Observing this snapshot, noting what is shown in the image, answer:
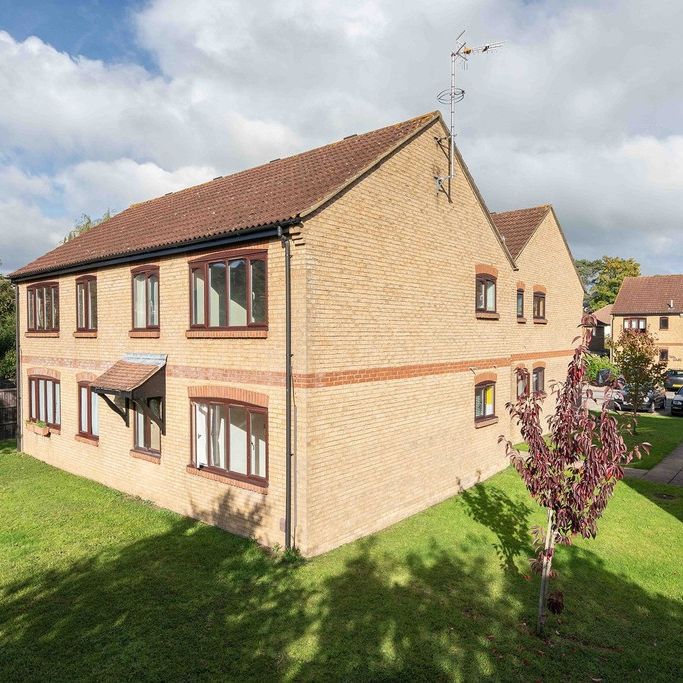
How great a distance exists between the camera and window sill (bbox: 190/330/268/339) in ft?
30.8

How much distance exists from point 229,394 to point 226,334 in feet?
3.80

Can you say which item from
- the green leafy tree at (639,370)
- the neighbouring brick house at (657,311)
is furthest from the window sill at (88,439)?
the neighbouring brick house at (657,311)

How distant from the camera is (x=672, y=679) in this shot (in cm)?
604

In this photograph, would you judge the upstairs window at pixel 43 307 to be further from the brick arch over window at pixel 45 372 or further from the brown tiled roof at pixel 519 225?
the brown tiled roof at pixel 519 225

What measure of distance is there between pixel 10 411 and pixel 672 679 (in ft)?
68.1

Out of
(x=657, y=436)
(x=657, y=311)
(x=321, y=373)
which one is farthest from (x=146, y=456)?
(x=657, y=311)

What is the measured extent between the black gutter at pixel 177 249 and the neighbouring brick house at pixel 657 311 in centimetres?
4624

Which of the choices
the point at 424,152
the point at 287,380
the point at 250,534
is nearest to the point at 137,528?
the point at 250,534

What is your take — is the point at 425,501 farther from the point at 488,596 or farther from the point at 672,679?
the point at 672,679

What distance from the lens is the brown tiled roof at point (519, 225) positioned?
1950 centimetres

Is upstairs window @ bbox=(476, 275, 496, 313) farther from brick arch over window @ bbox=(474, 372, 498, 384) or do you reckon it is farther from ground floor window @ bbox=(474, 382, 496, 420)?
ground floor window @ bbox=(474, 382, 496, 420)

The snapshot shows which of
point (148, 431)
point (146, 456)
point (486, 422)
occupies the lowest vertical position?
point (146, 456)

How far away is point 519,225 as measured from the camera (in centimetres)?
2062

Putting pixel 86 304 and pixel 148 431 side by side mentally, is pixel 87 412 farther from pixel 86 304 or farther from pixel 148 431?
pixel 148 431
